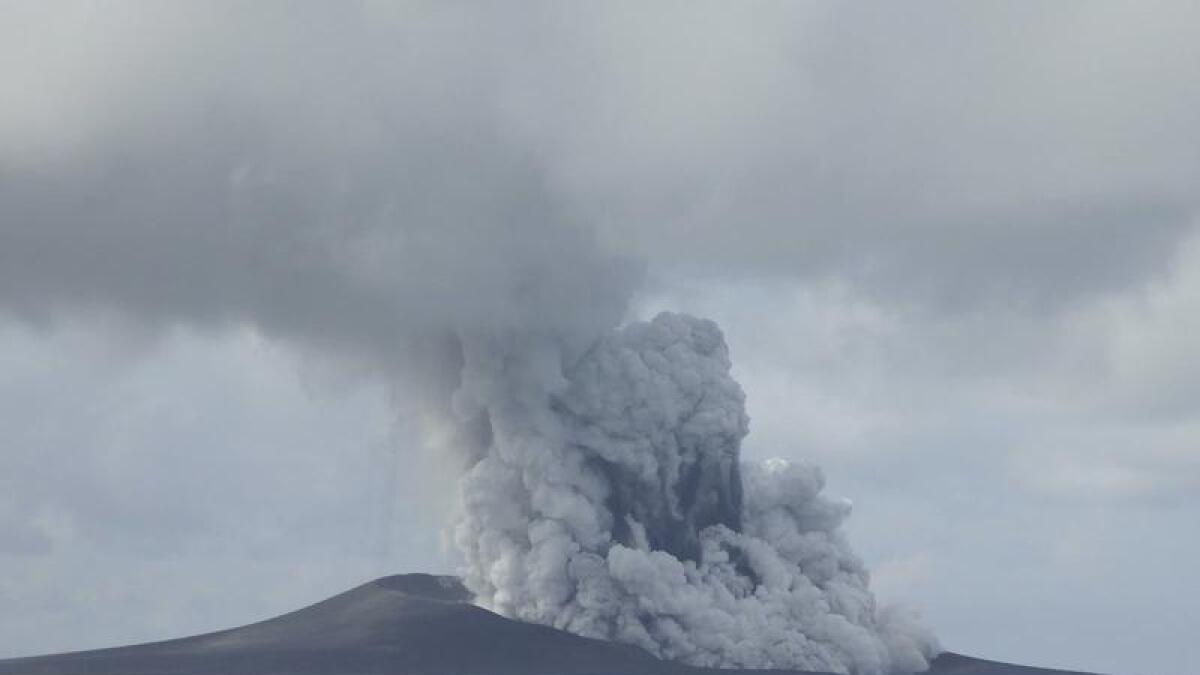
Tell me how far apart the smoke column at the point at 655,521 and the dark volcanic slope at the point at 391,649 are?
375cm

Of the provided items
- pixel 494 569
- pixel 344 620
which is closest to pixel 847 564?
pixel 494 569

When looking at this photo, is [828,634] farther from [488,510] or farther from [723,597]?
[488,510]

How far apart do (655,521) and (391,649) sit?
25.7m

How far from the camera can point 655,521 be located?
167 meters

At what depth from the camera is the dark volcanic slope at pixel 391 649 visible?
160 m

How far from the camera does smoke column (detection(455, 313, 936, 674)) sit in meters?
161

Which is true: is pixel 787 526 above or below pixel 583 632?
above

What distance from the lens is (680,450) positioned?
17012 cm

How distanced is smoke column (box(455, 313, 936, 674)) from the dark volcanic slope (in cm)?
375

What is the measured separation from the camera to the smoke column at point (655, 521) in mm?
160625

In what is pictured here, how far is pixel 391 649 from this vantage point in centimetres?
17188

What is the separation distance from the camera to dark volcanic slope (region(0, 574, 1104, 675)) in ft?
526

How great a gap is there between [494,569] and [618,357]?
20470 mm

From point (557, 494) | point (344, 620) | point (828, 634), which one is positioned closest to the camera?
point (557, 494)
